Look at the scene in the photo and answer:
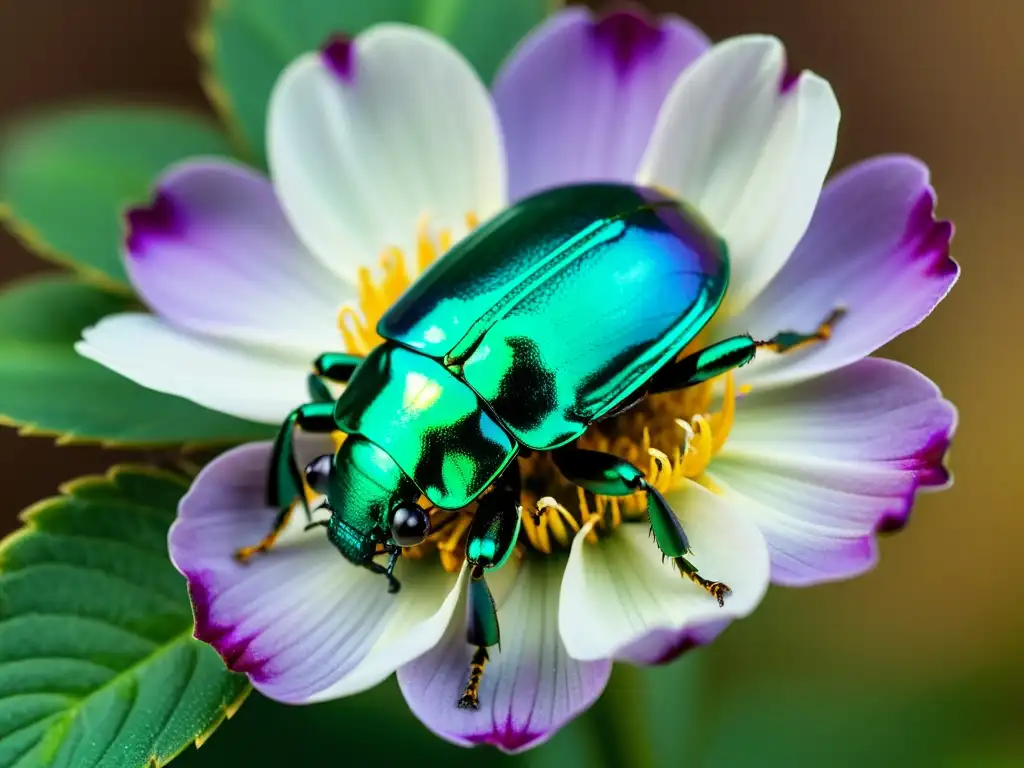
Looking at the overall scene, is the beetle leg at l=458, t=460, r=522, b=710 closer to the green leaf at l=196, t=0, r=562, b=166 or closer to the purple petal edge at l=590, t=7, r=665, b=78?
the purple petal edge at l=590, t=7, r=665, b=78

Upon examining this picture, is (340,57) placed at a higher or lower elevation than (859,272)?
higher

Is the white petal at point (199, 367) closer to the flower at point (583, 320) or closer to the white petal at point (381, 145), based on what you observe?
the flower at point (583, 320)

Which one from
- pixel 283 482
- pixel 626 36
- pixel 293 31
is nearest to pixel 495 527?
pixel 283 482

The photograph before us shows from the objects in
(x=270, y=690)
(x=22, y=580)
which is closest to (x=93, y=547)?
(x=22, y=580)

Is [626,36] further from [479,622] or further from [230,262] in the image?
[479,622]

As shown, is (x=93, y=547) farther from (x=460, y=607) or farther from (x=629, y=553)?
(x=629, y=553)

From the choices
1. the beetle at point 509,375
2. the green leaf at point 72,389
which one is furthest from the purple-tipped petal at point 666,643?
the green leaf at point 72,389
